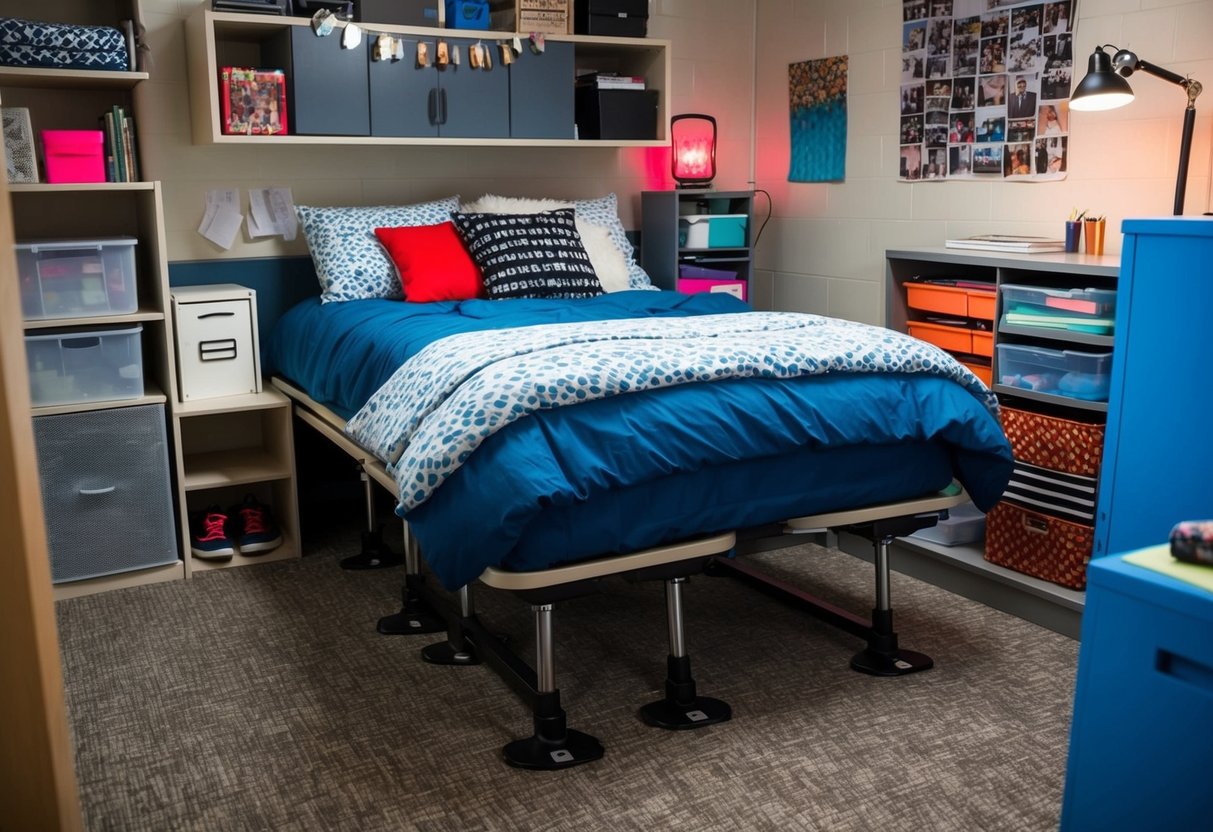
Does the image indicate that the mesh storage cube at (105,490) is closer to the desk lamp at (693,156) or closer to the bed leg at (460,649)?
the bed leg at (460,649)

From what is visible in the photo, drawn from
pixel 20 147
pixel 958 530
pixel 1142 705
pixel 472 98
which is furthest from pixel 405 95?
pixel 1142 705

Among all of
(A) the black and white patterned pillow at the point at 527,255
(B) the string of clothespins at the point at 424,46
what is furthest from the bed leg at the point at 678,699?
(B) the string of clothespins at the point at 424,46

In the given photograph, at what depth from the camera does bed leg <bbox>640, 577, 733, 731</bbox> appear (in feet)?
8.20

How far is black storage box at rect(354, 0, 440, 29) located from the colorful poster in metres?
1.57

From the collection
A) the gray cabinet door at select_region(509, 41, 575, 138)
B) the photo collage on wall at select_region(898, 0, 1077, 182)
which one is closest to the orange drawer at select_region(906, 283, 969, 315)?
the photo collage on wall at select_region(898, 0, 1077, 182)

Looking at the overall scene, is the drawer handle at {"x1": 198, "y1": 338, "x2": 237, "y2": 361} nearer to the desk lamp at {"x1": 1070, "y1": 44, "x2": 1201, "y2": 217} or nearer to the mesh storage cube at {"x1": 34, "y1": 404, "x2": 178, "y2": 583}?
the mesh storage cube at {"x1": 34, "y1": 404, "x2": 178, "y2": 583}

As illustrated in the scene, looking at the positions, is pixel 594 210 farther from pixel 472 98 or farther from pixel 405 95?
pixel 405 95

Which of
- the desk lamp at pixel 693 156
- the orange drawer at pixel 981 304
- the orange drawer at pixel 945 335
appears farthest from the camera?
the desk lamp at pixel 693 156

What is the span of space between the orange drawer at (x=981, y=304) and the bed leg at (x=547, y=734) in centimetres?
177

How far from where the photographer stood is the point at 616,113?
4.28m

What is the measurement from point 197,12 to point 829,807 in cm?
312

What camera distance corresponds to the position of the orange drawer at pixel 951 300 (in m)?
3.36

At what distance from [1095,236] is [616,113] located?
1.84 meters

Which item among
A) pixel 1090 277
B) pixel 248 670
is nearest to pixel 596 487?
pixel 248 670
